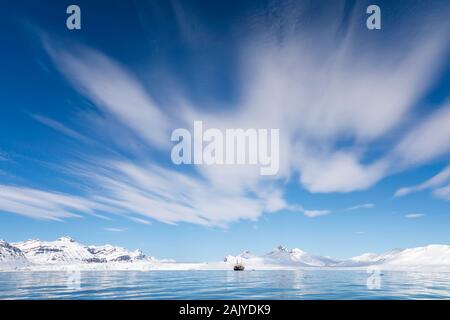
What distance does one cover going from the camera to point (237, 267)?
126 meters
